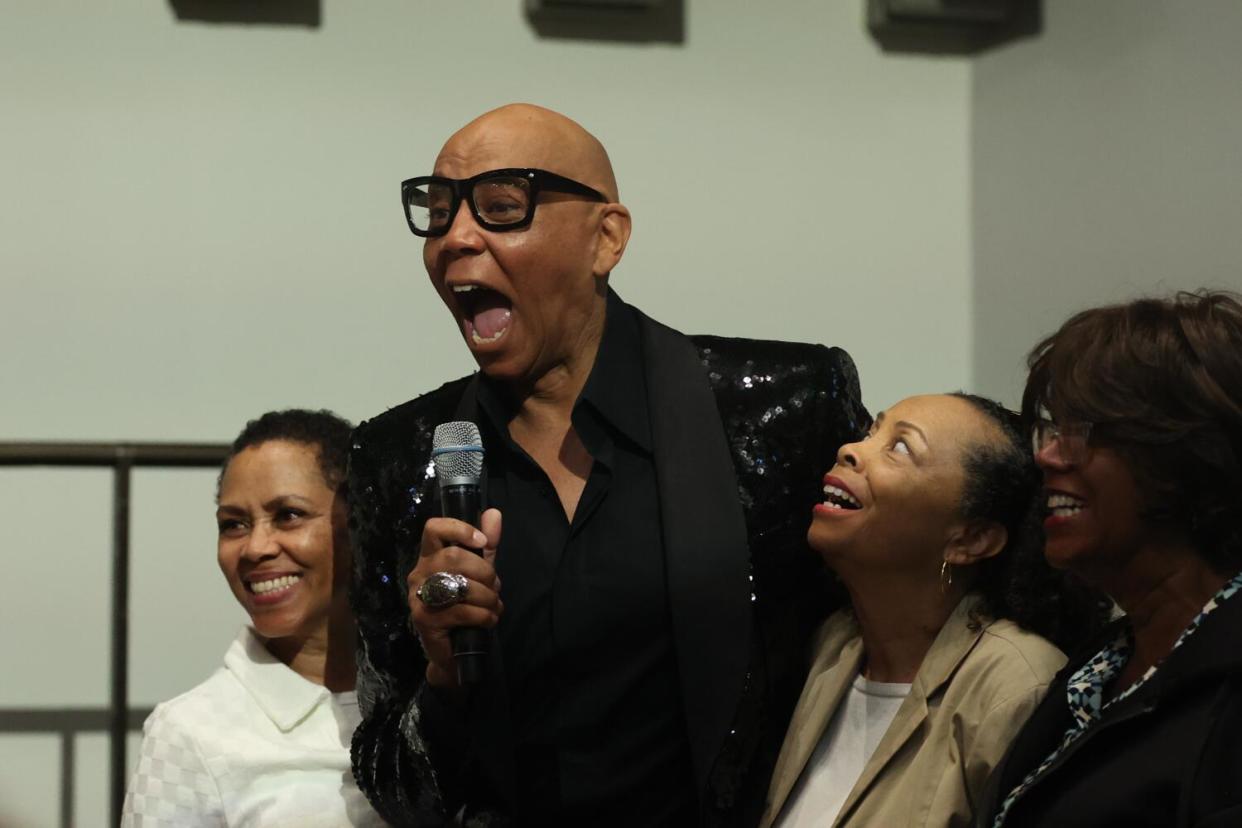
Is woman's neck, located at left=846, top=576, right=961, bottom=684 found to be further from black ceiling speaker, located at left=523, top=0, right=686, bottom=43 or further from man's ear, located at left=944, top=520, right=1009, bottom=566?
black ceiling speaker, located at left=523, top=0, right=686, bottom=43

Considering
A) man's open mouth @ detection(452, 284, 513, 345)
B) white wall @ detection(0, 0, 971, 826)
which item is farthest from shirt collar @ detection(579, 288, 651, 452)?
white wall @ detection(0, 0, 971, 826)

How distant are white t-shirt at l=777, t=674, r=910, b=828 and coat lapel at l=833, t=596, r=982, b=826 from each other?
0.11ft

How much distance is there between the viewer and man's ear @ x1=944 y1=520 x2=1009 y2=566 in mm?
2303

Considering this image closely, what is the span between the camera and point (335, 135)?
4.00 metres

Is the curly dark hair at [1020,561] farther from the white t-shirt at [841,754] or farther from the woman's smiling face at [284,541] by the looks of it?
the woman's smiling face at [284,541]

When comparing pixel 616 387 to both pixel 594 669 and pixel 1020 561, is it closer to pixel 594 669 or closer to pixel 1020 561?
pixel 594 669

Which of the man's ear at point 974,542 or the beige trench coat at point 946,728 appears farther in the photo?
the man's ear at point 974,542

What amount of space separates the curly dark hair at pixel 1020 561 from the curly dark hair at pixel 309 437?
41.7 inches

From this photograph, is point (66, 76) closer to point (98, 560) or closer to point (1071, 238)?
point (98, 560)

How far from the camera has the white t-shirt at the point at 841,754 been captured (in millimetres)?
2244

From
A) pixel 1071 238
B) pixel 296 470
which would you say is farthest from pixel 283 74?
pixel 1071 238

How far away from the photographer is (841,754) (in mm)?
2270

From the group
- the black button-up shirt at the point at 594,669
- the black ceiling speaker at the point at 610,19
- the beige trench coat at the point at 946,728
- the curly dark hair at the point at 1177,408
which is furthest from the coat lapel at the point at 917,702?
the black ceiling speaker at the point at 610,19

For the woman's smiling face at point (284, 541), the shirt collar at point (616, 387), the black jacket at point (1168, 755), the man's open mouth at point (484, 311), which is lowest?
the black jacket at point (1168, 755)
